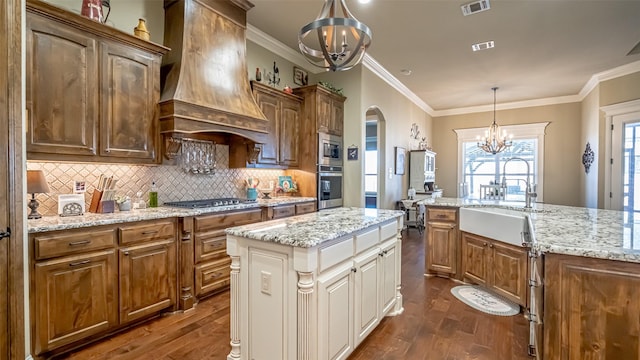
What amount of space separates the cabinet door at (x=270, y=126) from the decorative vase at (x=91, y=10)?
1.81m

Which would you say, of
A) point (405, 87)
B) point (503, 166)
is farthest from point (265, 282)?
point (503, 166)

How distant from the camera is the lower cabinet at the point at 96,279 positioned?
201cm

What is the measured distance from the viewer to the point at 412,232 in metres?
6.57

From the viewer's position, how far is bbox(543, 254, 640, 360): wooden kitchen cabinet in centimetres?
136

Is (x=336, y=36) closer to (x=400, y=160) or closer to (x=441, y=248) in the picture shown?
(x=441, y=248)

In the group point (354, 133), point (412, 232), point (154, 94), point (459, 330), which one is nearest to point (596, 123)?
point (412, 232)

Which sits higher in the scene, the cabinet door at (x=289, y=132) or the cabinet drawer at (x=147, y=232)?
the cabinet door at (x=289, y=132)

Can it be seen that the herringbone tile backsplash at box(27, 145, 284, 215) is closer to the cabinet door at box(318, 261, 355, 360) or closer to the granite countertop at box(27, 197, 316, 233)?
the granite countertop at box(27, 197, 316, 233)

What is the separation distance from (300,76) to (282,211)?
2.43 metres

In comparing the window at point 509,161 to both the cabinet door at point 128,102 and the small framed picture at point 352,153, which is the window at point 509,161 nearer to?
the small framed picture at point 352,153

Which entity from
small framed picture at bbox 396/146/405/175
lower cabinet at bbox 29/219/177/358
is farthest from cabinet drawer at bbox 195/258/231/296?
small framed picture at bbox 396/146/405/175

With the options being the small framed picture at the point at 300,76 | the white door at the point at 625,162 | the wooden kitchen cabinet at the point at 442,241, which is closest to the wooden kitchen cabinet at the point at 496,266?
the wooden kitchen cabinet at the point at 442,241

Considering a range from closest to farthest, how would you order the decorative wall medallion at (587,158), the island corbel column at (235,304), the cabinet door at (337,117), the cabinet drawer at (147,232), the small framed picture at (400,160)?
the island corbel column at (235,304) < the cabinet drawer at (147,232) < the cabinet door at (337,117) < the decorative wall medallion at (587,158) < the small framed picture at (400,160)

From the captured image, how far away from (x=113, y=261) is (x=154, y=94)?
4.97 feet
